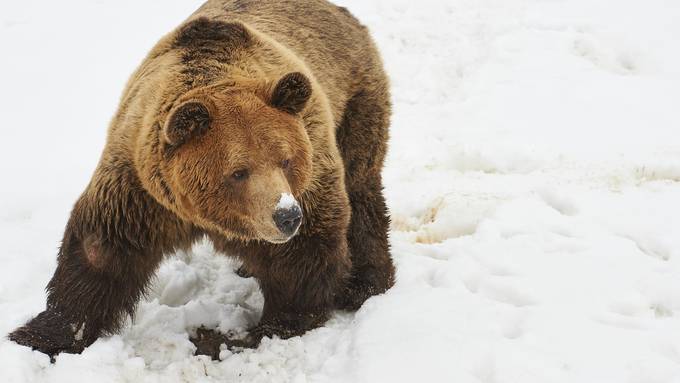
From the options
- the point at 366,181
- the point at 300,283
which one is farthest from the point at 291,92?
the point at 366,181

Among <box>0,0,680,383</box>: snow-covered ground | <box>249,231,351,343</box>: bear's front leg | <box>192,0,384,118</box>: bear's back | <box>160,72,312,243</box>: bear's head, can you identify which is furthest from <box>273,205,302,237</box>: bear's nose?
<box>192,0,384,118</box>: bear's back

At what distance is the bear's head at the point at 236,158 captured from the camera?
3885mm

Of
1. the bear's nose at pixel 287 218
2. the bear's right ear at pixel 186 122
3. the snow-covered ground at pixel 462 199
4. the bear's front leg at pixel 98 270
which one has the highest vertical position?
the bear's right ear at pixel 186 122

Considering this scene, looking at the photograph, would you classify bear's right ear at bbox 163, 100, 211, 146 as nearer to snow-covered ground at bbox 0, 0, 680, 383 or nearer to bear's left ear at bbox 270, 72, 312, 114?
bear's left ear at bbox 270, 72, 312, 114

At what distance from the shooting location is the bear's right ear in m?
3.80

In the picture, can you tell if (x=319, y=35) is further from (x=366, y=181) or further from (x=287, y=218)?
(x=287, y=218)

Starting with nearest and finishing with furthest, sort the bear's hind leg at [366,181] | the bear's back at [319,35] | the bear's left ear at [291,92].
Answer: the bear's left ear at [291,92]
the bear's back at [319,35]
the bear's hind leg at [366,181]

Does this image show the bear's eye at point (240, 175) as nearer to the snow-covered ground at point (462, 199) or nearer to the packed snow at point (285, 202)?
the packed snow at point (285, 202)

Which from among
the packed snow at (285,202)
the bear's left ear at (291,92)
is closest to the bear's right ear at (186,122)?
the bear's left ear at (291,92)

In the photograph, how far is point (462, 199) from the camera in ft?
24.5

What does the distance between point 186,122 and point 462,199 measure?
168 inches

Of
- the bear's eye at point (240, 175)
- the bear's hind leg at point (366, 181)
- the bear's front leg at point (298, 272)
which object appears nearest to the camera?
the bear's eye at point (240, 175)

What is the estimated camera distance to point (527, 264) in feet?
18.5

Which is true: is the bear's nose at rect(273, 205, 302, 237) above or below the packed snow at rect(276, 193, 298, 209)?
below
